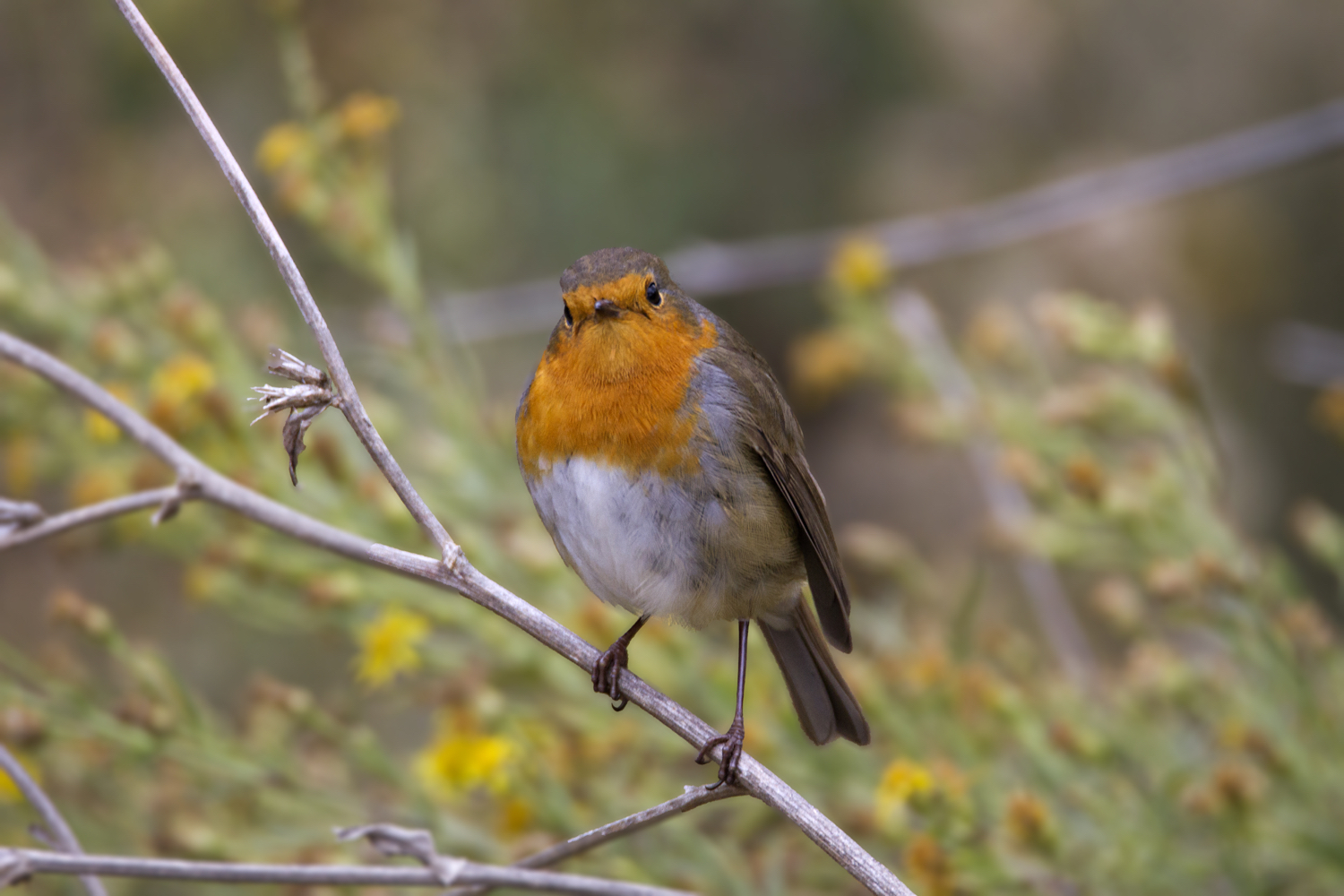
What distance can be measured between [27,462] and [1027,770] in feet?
7.70

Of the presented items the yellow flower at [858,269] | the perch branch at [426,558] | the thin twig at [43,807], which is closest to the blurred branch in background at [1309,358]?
the yellow flower at [858,269]

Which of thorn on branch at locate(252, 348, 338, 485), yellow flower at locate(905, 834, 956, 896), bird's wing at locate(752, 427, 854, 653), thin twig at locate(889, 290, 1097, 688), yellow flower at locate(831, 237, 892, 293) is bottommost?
yellow flower at locate(905, 834, 956, 896)

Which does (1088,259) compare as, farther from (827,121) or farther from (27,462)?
(27,462)

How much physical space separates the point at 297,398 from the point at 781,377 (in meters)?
4.36

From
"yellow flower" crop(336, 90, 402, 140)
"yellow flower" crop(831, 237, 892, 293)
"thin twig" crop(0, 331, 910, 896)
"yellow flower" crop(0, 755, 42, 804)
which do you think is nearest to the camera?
"thin twig" crop(0, 331, 910, 896)

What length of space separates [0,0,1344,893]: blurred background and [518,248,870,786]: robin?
334 millimetres

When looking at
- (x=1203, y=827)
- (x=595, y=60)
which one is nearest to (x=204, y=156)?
(x=595, y=60)

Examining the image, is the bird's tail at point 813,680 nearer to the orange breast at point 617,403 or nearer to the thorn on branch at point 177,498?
the orange breast at point 617,403

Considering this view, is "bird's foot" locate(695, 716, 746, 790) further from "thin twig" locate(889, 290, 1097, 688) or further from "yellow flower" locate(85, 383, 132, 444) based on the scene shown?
"yellow flower" locate(85, 383, 132, 444)

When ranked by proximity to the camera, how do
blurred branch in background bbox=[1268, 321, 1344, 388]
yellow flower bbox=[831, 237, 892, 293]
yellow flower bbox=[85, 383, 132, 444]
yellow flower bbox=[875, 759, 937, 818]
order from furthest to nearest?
blurred branch in background bbox=[1268, 321, 1344, 388] → yellow flower bbox=[831, 237, 892, 293] → yellow flower bbox=[85, 383, 132, 444] → yellow flower bbox=[875, 759, 937, 818]

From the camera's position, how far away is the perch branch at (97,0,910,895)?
1.67 m

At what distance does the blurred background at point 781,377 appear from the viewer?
2.61 m

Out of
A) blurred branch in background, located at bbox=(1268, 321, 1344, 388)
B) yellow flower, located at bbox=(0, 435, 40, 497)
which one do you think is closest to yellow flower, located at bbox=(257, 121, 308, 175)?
yellow flower, located at bbox=(0, 435, 40, 497)

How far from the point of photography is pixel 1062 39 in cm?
483
